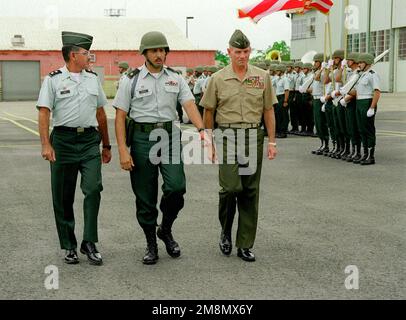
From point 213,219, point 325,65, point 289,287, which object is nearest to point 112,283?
point 289,287

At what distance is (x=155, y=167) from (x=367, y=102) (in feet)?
24.8

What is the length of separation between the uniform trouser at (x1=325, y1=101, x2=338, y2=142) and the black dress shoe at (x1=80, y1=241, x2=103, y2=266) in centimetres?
866

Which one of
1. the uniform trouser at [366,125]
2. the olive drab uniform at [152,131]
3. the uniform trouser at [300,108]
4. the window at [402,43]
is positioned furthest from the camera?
the window at [402,43]

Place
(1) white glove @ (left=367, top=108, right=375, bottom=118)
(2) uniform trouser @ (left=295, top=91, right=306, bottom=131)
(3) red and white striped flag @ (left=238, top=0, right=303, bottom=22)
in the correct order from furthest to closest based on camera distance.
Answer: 1. (3) red and white striped flag @ (left=238, top=0, right=303, bottom=22)
2. (2) uniform trouser @ (left=295, top=91, right=306, bottom=131)
3. (1) white glove @ (left=367, top=108, right=375, bottom=118)

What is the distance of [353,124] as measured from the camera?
43.1ft

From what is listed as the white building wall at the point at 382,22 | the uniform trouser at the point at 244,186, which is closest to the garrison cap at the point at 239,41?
the uniform trouser at the point at 244,186

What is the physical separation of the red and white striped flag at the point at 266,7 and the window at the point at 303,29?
128 ft

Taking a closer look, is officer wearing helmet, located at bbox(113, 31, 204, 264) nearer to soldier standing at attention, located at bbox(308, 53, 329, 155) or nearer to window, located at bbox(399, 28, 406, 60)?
soldier standing at attention, located at bbox(308, 53, 329, 155)

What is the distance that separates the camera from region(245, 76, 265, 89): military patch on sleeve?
6004 millimetres

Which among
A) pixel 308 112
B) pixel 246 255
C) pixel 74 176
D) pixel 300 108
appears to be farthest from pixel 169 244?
pixel 300 108

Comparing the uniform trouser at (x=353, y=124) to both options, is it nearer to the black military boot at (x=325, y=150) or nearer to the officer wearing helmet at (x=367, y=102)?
the officer wearing helmet at (x=367, y=102)

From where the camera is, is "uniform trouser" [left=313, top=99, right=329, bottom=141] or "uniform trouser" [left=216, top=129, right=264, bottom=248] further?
"uniform trouser" [left=313, top=99, right=329, bottom=141]

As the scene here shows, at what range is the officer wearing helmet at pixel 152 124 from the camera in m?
5.82

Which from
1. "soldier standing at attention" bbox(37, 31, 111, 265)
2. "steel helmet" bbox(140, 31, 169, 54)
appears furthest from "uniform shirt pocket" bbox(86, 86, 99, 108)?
"steel helmet" bbox(140, 31, 169, 54)
